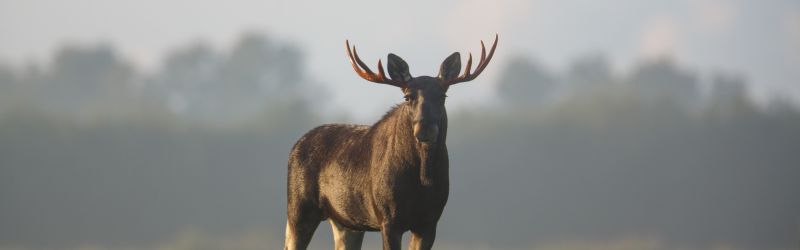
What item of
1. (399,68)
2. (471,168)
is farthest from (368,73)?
(471,168)

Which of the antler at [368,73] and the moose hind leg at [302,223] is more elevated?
the antler at [368,73]

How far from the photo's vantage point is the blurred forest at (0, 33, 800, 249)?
50.2 meters

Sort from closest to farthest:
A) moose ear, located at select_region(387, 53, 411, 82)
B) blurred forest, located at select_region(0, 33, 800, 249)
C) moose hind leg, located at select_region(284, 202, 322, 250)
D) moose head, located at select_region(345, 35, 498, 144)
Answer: moose head, located at select_region(345, 35, 498, 144), moose ear, located at select_region(387, 53, 411, 82), moose hind leg, located at select_region(284, 202, 322, 250), blurred forest, located at select_region(0, 33, 800, 249)

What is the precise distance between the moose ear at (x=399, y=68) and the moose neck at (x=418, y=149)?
9.4 inches

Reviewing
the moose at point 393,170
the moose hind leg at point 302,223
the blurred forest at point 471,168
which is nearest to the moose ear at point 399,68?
the moose at point 393,170

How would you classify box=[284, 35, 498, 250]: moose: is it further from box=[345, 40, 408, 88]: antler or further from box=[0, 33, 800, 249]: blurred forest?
box=[0, 33, 800, 249]: blurred forest

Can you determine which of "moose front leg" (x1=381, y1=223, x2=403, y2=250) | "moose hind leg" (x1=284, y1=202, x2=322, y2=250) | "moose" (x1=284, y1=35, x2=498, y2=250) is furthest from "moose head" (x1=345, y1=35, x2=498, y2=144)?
"moose hind leg" (x1=284, y1=202, x2=322, y2=250)

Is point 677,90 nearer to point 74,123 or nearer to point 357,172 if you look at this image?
point 74,123

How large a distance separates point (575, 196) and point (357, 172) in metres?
51.6

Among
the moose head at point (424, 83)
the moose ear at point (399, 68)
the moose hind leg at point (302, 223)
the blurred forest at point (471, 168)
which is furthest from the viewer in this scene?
the blurred forest at point (471, 168)

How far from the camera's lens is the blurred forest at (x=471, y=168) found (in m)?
50.2

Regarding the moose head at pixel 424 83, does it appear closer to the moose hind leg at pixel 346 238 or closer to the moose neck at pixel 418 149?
the moose neck at pixel 418 149

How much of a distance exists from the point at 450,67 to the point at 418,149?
2.49 feet

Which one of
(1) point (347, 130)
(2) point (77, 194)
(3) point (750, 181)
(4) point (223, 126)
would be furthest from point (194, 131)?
(1) point (347, 130)
